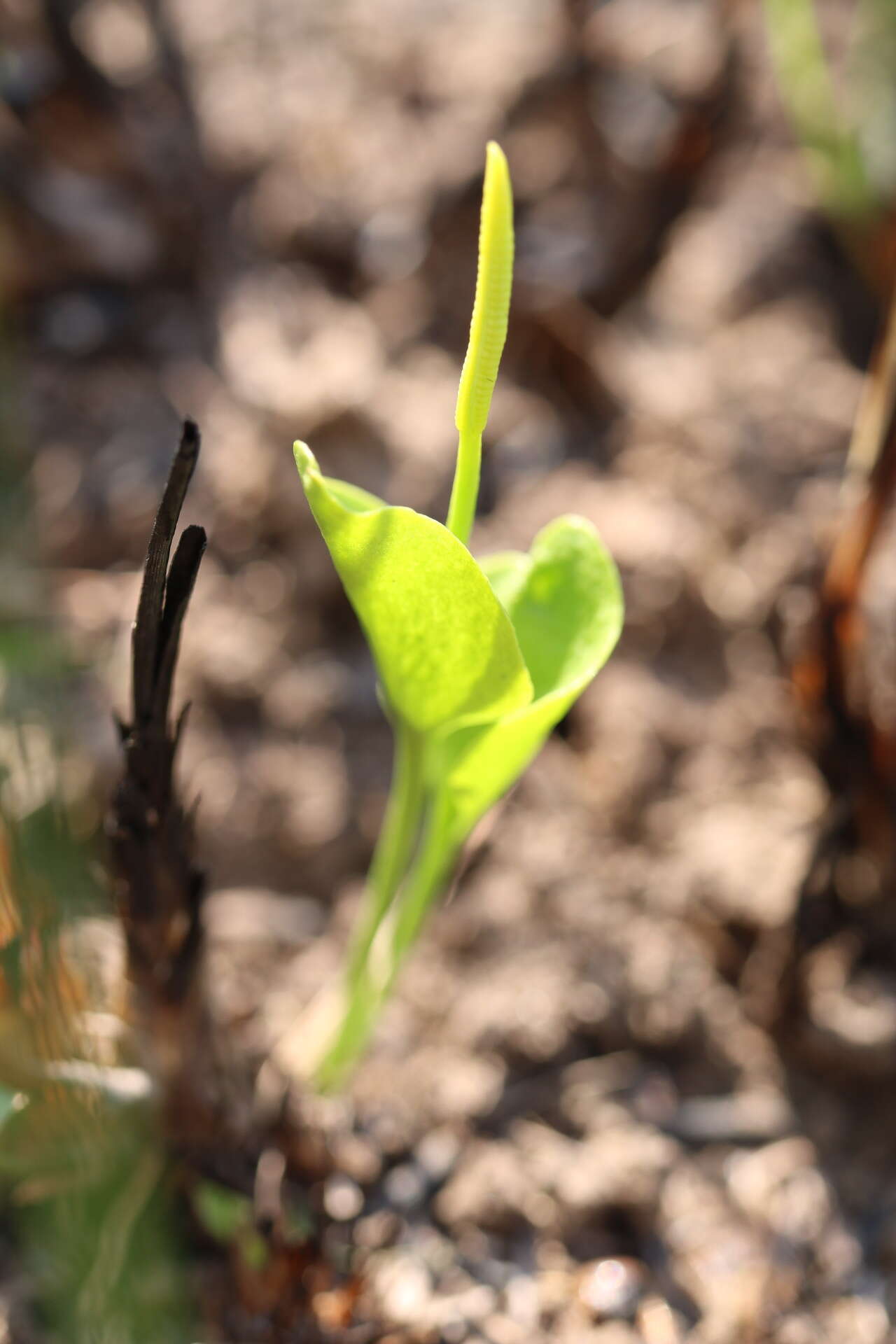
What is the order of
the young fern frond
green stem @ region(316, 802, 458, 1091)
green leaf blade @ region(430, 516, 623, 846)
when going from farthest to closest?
1. green stem @ region(316, 802, 458, 1091)
2. green leaf blade @ region(430, 516, 623, 846)
3. the young fern frond

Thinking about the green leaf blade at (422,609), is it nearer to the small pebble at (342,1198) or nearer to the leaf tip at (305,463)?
the leaf tip at (305,463)

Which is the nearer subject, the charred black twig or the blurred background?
the charred black twig

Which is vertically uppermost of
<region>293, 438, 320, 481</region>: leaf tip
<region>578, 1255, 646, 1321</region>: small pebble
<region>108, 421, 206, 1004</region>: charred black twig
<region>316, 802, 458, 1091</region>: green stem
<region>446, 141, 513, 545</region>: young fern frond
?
<region>446, 141, 513, 545</region>: young fern frond

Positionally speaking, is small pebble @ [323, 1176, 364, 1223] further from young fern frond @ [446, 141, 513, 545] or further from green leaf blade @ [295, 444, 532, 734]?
young fern frond @ [446, 141, 513, 545]

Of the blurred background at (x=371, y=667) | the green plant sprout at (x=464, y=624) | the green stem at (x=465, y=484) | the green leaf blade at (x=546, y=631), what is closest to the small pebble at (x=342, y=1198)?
the blurred background at (x=371, y=667)

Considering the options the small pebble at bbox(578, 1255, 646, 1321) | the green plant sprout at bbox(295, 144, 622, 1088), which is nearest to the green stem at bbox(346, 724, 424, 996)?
the green plant sprout at bbox(295, 144, 622, 1088)

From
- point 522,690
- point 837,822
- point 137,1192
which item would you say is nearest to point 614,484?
point 837,822

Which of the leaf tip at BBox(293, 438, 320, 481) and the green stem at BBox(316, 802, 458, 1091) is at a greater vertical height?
the leaf tip at BBox(293, 438, 320, 481)
